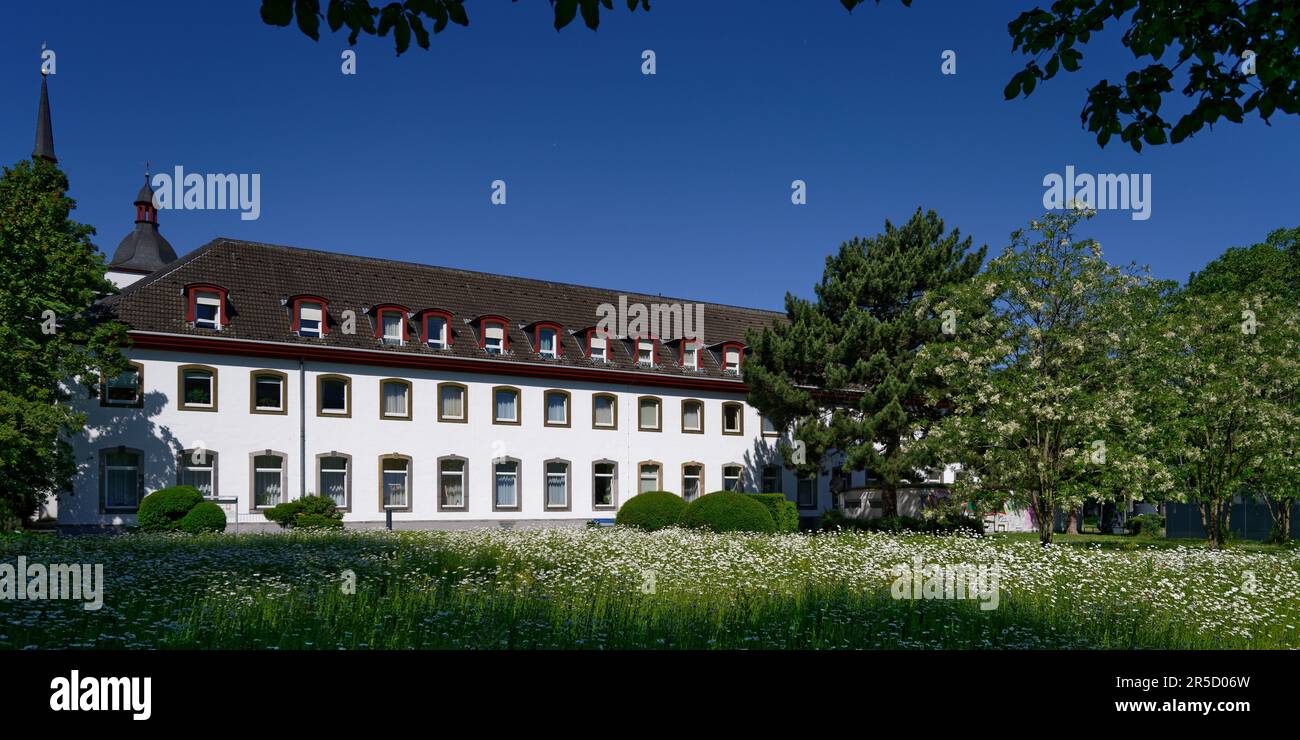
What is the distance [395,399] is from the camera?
124ft

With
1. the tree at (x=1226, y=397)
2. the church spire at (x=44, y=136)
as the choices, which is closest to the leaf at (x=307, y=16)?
the tree at (x=1226, y=397)

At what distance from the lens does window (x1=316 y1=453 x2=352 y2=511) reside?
3584 centimetres

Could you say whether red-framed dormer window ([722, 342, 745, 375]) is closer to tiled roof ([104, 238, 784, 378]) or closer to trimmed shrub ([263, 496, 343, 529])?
tiled roof ([104, 238, 784, 378])

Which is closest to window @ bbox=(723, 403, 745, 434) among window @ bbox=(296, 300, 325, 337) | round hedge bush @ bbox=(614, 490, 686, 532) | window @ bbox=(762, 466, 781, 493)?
window @ bbox=(762, 466, 781, 493)

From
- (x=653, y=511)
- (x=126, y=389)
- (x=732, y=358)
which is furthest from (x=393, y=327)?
(x=732, y=358)

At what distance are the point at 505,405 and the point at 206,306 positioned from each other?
1255cm

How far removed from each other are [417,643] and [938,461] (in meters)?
28.2

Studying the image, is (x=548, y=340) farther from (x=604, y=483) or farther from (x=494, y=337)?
(x=604, y=483)

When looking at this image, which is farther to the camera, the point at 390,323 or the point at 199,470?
the point at 390,323

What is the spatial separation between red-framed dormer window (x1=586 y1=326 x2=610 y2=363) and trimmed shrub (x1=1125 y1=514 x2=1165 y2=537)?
2755 cm

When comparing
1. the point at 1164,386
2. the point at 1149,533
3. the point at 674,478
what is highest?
the point at 1164,386
